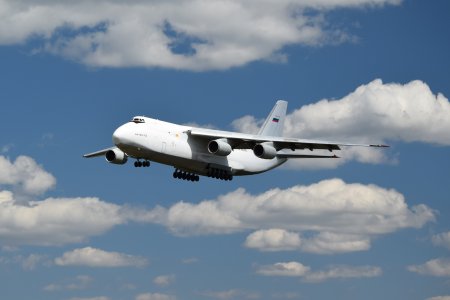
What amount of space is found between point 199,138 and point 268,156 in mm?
4190

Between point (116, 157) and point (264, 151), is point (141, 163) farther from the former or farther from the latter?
point (264, 151)

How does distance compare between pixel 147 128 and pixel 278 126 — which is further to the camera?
pixel 278 126

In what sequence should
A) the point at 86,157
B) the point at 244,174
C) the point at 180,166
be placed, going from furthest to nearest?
the point at 86,157 < the point at 244,174 < the point at 180,166

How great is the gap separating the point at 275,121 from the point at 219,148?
36.5 ft

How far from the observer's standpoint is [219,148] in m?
52.8

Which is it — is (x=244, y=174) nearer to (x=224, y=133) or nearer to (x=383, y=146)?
(x=224, y=133)

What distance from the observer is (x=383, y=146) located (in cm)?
5069

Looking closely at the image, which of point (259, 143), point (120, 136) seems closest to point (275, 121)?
point (259, 143)

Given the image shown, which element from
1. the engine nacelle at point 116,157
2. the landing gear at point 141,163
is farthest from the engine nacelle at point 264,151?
the engine nacelle at point 116,157

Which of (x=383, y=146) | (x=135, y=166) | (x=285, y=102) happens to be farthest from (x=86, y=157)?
(x=383, y=146)

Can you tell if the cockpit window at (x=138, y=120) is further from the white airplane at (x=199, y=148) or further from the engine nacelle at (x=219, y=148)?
the engine nacelle at (x=219, y=148)

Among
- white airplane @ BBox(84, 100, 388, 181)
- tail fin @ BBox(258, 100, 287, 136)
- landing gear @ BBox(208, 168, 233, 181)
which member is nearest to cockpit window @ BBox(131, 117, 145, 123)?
white airplane @ BBox(84, 100, 388, 181)

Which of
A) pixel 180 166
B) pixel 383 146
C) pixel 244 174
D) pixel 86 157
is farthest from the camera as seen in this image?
pixel 86 157

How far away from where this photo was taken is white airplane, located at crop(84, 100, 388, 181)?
166 ft
